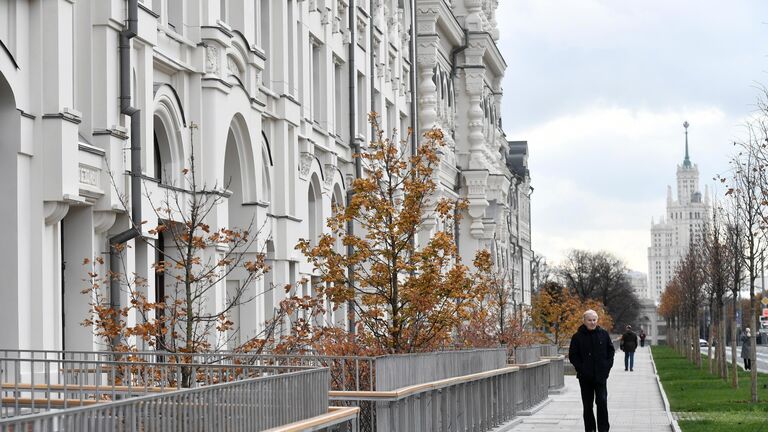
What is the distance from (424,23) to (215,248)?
3206 centimetres

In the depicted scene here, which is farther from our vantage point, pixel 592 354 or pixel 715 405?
pixel 715 405

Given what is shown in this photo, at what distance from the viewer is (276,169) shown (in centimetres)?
3177

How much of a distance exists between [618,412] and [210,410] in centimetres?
2147

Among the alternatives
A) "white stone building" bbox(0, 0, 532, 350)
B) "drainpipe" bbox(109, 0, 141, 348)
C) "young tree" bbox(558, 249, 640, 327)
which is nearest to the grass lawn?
"white stone building" bbox(0, 0, 532, 350)

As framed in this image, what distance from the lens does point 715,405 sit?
30422 millimetres

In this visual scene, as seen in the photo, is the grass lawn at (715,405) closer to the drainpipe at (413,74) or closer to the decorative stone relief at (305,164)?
the decorative stone relief at (305,164)

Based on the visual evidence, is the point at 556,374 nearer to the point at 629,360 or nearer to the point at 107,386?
the point at 629,360

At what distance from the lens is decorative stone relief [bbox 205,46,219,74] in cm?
2545

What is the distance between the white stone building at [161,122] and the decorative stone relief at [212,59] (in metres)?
0.04

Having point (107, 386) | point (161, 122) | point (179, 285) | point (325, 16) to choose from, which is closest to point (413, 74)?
point (325, 16)

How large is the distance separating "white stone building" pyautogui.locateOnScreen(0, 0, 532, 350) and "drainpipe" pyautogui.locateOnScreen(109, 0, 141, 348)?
0.02m

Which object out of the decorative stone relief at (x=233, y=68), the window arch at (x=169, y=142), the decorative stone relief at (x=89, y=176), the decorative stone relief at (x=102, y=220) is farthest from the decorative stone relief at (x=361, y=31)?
the decorative stone relief at (x=89, y=176)

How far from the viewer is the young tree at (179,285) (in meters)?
16.6

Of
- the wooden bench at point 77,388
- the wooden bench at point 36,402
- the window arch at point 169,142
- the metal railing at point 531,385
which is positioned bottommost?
the metal railing at point 531,385
